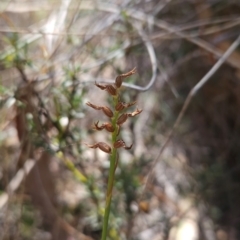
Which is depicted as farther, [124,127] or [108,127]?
[124,127]

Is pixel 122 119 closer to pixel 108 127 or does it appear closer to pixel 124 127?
pixel 108 127

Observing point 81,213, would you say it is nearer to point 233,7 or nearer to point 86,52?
point 86,52

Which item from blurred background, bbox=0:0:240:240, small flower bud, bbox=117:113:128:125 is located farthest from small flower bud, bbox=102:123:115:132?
blurred background, bbox=0:0:240:240

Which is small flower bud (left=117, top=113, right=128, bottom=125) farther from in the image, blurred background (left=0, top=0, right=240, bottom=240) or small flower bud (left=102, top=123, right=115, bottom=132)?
blurred background (left=0, top=0, right=240, bottom=240)

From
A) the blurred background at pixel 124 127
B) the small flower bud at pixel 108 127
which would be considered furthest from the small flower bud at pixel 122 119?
the blurred background at pixel 124 127

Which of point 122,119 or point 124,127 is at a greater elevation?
point 124,127

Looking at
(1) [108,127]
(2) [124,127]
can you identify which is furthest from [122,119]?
(2) [124,127]

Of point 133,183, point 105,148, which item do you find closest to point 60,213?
point 133,183

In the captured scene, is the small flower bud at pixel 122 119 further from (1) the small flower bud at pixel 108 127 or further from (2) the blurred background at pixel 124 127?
(2) the blurred background at pixel 124 127
